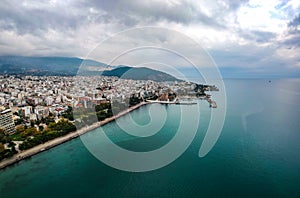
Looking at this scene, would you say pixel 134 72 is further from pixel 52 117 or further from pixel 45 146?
pixel 52 117

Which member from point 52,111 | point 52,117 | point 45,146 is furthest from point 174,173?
point 52,111

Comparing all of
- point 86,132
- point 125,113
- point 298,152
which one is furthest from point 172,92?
point 298,152

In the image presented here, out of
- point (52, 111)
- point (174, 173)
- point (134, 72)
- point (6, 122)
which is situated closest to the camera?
point (174, 173)

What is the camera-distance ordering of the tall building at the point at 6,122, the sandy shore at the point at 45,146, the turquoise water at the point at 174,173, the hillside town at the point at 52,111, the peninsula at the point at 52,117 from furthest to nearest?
the tall building at the point at 6,122 → the hillside town at the point at 52,111 → the peninsula at the point at 52,117 → the sandy shore at the point at 45,146 → the turquoise water at the point at 174,173

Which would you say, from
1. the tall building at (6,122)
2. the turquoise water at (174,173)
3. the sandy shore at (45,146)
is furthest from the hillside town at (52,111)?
the turquoise water at (174,173)

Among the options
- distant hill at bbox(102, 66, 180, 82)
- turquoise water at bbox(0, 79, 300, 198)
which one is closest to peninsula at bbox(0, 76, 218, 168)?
turquoise water at bbox(0, 79, 300, 198)

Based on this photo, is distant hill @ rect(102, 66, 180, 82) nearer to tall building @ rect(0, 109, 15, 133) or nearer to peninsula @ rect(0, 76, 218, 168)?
peninsula @ rect(0, 76, 218, 168)

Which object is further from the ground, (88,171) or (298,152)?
(298,152)

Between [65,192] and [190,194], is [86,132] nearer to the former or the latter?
[65,192]

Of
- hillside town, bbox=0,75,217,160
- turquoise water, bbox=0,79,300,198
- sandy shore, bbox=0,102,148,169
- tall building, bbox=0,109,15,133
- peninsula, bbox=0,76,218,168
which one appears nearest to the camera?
turquoise water, bbox=0,79,300,198

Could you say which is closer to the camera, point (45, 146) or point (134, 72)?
point (45, 146)

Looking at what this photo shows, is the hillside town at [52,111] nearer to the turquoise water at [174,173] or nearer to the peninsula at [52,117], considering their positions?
the peninsula at [52,117]
